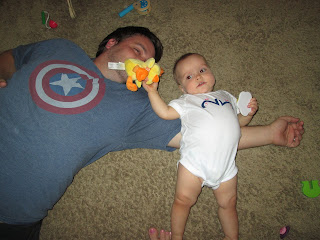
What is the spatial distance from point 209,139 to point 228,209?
0.37 m

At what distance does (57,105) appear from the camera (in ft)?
2.98

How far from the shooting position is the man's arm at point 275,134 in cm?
112

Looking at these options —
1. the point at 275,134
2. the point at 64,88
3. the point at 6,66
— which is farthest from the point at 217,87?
the point at 6,66

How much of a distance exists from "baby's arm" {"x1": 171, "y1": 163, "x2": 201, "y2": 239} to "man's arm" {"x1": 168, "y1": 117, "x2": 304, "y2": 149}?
0.18 metres

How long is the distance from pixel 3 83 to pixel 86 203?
0.75 meters

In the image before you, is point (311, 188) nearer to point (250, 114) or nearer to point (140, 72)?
point (250, 114)

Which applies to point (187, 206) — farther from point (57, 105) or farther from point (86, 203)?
point (57, 105)

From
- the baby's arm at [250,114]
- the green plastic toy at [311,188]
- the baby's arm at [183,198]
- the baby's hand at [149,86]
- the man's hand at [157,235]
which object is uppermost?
the baby's hand at [149,86]

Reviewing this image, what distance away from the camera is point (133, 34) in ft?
3.96

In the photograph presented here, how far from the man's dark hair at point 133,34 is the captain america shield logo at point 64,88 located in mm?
331

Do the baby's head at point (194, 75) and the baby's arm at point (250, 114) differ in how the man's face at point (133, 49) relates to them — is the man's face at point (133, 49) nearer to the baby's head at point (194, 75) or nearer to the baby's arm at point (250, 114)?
the baby's head at point (194, 75)

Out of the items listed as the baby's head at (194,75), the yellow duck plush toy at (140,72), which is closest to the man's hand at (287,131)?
the baby's head at (194,75)

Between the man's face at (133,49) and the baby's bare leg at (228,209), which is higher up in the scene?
the man's face at (133,49)

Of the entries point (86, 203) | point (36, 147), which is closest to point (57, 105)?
point (36, 147)
